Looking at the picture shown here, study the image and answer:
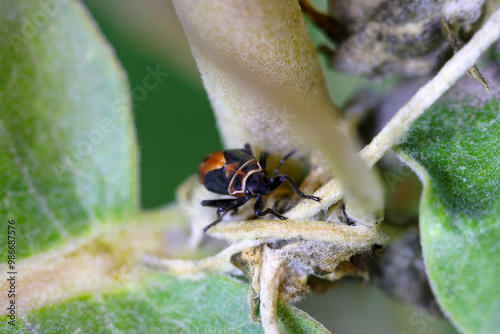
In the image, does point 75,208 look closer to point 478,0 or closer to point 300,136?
point 300,136

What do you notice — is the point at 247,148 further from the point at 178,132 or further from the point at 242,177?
the point at 178,132

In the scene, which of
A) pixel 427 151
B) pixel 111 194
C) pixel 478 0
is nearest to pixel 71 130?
pixel 111 194

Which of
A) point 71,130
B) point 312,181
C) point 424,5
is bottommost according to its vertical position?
point 71,130

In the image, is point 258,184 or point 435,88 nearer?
point 435,88

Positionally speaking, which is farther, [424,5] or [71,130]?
[71,130]

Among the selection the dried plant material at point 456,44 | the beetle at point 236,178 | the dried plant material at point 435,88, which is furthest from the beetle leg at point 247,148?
the dried plant material at point 456,44

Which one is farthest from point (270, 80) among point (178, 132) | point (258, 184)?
point (178, 132)

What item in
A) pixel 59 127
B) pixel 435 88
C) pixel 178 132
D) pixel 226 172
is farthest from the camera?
pixel 178 132
